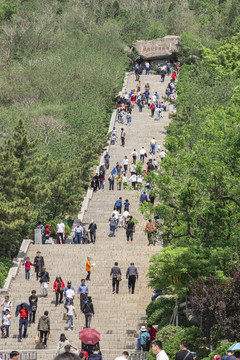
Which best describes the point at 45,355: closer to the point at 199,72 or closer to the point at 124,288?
the point at 124,288

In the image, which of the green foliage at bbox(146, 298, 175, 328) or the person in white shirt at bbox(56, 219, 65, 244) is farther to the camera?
the person in white shirt at bbox(56, 219, 65, 244)

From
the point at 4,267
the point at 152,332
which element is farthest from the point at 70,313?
the point at 4,267

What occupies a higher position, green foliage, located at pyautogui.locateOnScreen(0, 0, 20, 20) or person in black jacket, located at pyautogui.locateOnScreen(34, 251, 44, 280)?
green foliage, located at pyautogui.locateOnScreen(0, 0, 20, 20)

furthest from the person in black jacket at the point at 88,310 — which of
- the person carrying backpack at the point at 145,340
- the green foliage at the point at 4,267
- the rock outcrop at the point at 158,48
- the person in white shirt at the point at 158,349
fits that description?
the rock outcrop at the point at 158,48

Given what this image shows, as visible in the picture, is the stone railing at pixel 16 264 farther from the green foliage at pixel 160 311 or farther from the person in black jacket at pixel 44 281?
the green foliage at pixel 160 311

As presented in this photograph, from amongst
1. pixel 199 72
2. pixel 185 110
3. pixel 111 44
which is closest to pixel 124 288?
pixel 185 110

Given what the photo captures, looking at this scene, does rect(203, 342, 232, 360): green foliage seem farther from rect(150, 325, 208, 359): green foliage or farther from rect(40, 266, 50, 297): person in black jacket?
rect(40, 266, 50, 297): person in black jacket

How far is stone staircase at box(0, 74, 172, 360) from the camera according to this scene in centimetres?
2620

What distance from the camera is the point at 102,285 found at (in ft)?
101

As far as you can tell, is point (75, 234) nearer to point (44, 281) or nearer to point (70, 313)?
point (44, 281)

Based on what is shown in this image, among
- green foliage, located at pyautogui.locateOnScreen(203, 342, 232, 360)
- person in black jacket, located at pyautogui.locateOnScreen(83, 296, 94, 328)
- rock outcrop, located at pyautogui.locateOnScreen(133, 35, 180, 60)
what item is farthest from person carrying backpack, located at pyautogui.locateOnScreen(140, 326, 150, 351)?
rock outcrop, located at pyautogui.locateOnScreen(133, 35, 180, 60)

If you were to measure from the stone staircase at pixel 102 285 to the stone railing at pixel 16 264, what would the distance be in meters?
0.23

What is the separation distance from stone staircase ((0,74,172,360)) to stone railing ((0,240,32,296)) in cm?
23

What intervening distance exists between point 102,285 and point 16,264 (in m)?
3.93
